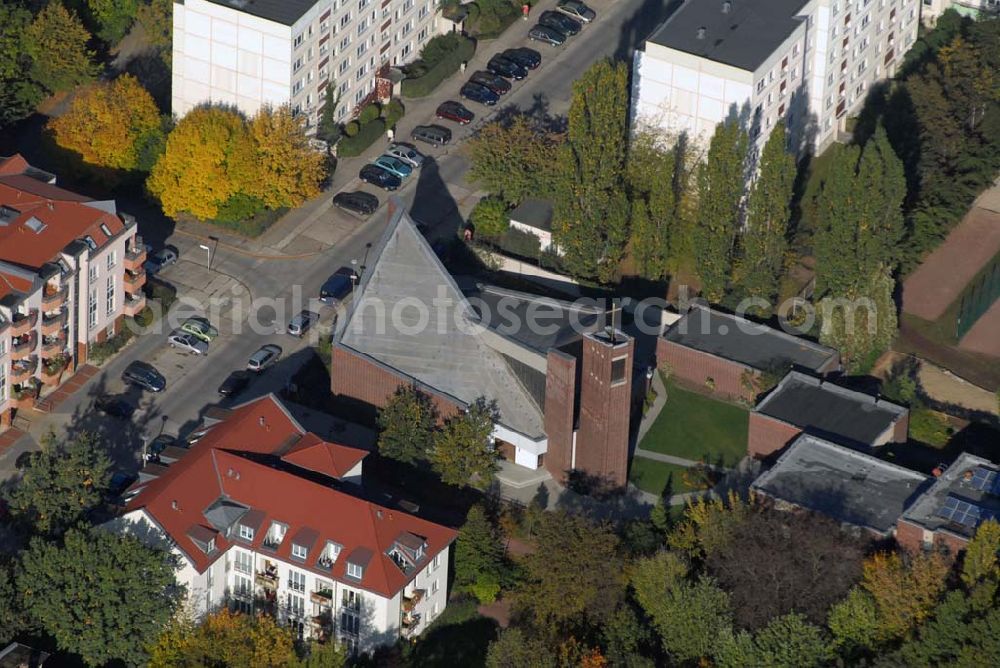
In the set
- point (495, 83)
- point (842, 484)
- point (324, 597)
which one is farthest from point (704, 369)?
point (495, 83)

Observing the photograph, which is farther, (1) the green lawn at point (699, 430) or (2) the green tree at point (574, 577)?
(1) the green lawn at point (699, 430)

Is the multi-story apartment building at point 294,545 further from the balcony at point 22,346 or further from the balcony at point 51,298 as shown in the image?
the balcony at point 51,298

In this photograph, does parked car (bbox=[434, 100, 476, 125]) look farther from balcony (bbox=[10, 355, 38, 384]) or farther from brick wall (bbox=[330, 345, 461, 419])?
balcony (bbox=[10, 355, 38, 384])

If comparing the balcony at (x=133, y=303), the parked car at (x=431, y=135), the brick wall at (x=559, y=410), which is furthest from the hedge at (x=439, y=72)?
the brick wall at (x=559, y=410)

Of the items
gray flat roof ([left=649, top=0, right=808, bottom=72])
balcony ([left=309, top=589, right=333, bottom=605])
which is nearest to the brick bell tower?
balcony ([left=309, top=589, right=333, bottom=605])

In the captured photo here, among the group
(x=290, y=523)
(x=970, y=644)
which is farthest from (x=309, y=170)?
(x=970, y=644)
